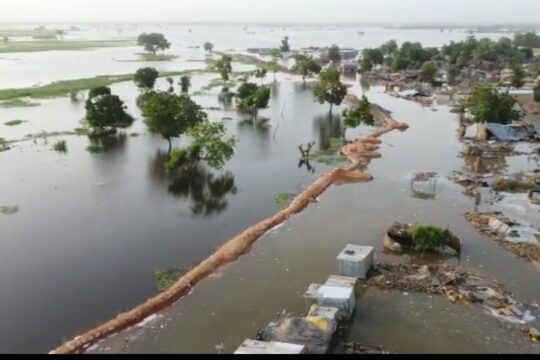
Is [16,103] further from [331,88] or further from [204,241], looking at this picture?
[204,241]

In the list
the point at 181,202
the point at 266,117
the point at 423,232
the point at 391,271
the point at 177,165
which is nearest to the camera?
the point at 391,271

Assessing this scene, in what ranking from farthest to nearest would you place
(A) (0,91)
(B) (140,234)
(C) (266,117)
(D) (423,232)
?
(A) (0,91), (C) (266,117), (B) (140,234), (D) (423,232)

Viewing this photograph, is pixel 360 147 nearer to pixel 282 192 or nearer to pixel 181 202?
pixel 282 192

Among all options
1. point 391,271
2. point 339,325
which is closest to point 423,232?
point 391,271

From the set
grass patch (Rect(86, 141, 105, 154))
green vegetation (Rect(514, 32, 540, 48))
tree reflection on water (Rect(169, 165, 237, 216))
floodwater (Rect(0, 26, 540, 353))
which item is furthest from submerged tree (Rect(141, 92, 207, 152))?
green vegetation (Rect(514, 32, 540, 48))

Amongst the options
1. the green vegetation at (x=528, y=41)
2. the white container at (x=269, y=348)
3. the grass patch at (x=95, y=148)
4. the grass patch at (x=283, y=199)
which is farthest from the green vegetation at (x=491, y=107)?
the green vegetation at (x=528, y=41)

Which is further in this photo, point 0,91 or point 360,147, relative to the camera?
point 0,91

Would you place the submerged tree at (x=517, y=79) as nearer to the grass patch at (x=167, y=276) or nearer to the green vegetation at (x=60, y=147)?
the green vegetation at (x=60, y=147)
